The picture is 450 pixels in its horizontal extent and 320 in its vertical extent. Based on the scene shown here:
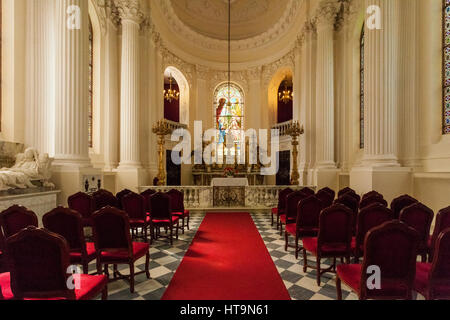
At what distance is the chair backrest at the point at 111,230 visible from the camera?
9.37ft

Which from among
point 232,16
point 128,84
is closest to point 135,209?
point 128,84

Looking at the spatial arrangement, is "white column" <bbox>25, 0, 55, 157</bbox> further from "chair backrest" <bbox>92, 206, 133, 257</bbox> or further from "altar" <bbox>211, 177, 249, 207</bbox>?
"altar" <bbox>211, 177, 249, 207</bbox>

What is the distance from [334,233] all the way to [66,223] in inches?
133

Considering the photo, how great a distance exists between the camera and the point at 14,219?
2727 mm

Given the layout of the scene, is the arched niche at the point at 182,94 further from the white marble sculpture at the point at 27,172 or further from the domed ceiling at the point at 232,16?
the white marble sculpture at the point at 27,172

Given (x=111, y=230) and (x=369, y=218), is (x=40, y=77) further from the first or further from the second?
(x=369, y=218)

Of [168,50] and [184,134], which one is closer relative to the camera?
[168,50]

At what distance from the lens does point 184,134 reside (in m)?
14.8

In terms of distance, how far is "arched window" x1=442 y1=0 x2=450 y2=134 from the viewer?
5.87 metres

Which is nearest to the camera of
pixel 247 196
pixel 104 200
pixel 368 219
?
pixel 368 219

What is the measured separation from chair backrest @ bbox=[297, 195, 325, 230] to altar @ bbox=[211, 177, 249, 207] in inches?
181
